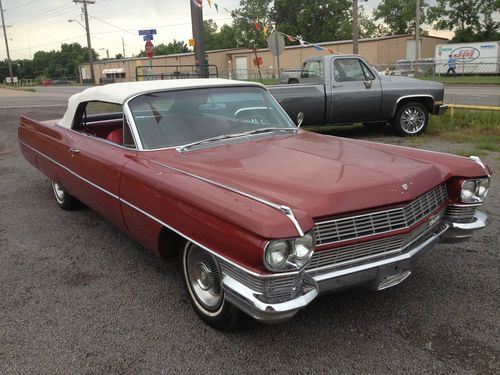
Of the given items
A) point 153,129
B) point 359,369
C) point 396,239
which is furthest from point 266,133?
point 359,369

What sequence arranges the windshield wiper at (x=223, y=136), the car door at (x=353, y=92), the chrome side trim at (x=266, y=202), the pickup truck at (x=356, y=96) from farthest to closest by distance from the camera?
the car door at (x=353, y=92) → the pickup truck at (x=356, y=96) → the windshield wiper at (x=223, y=136) → the chrome side trim at (x=266, y=202)

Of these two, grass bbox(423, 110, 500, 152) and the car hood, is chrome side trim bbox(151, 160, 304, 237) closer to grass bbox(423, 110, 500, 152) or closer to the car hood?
the car hood

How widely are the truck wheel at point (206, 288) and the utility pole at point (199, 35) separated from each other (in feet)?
→ 33.4

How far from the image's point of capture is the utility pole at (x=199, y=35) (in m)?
12.1

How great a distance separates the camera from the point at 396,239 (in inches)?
103

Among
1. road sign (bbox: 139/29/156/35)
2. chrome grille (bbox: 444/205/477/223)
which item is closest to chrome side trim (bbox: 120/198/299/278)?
chrome grille (bbox: 444/205/477/223)

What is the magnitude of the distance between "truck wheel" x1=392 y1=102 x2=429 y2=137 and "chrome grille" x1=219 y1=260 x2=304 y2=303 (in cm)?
805

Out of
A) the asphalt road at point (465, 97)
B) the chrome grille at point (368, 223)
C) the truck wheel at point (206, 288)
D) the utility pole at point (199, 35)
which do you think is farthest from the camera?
the asphalt road at point (465, 97)

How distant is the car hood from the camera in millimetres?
2496

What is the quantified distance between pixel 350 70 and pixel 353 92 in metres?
0.50

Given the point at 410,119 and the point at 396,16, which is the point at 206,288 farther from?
the point at 396,16

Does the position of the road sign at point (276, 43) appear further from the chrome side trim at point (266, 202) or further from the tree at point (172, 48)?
the tree at point (172, 48)

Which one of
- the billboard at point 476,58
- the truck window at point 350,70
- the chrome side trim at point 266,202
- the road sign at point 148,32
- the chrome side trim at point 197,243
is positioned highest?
the road sign at point 148,32

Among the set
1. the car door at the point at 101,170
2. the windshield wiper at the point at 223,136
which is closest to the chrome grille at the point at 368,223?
the windshield wiper at the point at 223,136
